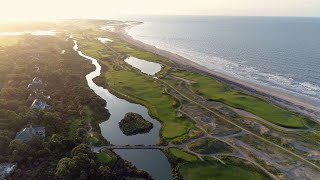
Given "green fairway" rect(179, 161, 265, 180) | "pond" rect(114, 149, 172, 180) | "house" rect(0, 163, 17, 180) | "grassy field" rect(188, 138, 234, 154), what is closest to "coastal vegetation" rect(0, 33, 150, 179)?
"house" rect(0, 163, 17, 180)

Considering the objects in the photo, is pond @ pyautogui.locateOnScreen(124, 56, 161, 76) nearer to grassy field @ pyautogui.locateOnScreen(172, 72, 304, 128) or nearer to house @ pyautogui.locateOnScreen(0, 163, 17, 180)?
grassy field @ pyautogui.locateOnScreen(172, 72, 304, 128)

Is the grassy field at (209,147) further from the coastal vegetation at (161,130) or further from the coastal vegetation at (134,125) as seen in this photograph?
the coastal vegetation at (134,125)

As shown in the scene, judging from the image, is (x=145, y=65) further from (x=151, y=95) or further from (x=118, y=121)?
(x=118, y=121)

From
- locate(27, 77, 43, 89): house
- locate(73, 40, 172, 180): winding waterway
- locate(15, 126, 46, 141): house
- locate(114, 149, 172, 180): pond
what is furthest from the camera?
locate(27, 77, 43, 89): house

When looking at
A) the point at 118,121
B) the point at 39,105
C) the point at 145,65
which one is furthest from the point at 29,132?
the point at 145,65

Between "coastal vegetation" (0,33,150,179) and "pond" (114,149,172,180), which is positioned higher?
"coastal vegetation" (0,33,150,179)

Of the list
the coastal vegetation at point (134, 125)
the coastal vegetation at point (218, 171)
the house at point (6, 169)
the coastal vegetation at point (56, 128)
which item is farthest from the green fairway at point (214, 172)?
the house at point (6, 169)
